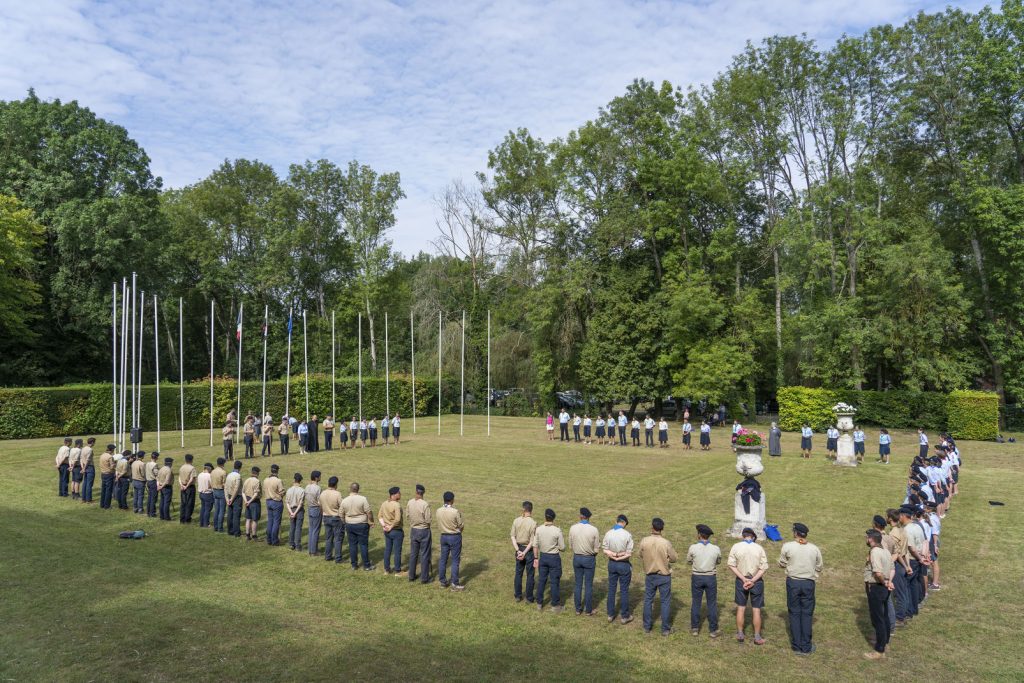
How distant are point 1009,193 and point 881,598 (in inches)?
1338

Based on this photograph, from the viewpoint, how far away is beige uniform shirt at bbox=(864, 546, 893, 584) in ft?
29.1

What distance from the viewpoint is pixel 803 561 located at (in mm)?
9070

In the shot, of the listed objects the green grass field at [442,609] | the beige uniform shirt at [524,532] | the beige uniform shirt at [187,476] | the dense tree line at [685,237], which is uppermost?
the dense tree line at [685,237]

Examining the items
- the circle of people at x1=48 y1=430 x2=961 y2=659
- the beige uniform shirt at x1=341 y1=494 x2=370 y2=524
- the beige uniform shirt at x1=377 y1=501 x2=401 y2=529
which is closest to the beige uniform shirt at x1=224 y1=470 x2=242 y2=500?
the circle of people at x1=48 y1=430 x2=961 y2=659

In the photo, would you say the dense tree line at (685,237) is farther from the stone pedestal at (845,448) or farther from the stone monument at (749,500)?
the stone monument at (749,500)

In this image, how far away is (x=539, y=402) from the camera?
50719 mm

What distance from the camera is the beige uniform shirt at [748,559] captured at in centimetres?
937

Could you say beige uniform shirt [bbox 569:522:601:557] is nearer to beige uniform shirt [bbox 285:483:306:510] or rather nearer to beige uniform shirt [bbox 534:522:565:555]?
beige uniform shirt [bbox 534:522:565:555]

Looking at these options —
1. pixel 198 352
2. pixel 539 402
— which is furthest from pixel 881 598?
pixel 198 352

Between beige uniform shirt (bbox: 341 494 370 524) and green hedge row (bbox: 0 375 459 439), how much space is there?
91.0 feet

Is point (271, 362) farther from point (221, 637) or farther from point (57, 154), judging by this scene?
point (221, 637)

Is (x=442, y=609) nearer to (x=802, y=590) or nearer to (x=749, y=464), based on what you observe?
(x=802, y=590)

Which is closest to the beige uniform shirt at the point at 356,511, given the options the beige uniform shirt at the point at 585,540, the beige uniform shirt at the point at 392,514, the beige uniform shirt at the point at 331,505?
the beige uniform shirt at the point at 392,514

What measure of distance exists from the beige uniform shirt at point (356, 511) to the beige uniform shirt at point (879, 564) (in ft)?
26.5
